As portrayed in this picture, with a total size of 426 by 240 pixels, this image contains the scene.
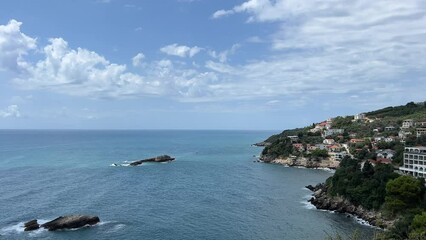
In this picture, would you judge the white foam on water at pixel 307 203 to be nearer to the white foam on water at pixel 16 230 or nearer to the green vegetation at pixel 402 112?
the white foam on water at pixel 16 230

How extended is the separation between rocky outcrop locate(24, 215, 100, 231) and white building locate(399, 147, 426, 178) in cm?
4369

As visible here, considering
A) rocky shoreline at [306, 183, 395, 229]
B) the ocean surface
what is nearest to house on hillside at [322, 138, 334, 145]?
the ocean surface

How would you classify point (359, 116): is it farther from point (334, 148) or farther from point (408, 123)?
point (334, 148)

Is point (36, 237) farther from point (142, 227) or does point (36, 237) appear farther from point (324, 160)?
point (324, 160)

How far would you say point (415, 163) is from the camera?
5847 cm

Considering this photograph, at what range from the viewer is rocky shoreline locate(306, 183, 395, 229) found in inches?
1615

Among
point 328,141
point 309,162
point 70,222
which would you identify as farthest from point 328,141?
point 70,222

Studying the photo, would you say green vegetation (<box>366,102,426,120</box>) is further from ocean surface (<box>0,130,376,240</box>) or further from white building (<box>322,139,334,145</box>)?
ocean surface (<box>0,130,376,240</box>)

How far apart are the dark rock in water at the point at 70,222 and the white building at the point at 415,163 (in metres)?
43.7

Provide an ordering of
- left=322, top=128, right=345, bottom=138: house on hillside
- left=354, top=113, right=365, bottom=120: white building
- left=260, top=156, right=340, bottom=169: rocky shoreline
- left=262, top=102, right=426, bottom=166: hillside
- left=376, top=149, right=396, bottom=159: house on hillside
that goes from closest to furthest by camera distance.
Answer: left=376, top=149, right=396, bottom=159: house on hillside → left=262, top=102, right=426, bottom=166: hillside → left=260, top=156, right=340, bottom=169: rocky shoreline → left=322, top=128, right=345, bottom=138: house on hillside → left=354, top=113, right=365, bottom=120: white building

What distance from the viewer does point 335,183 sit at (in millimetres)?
51812

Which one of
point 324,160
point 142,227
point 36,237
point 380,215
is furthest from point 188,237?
point 324,160

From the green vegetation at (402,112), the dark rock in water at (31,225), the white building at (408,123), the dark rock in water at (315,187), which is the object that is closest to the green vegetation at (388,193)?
the dark rock in water at (315,187)

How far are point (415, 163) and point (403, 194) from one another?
20.4 m
